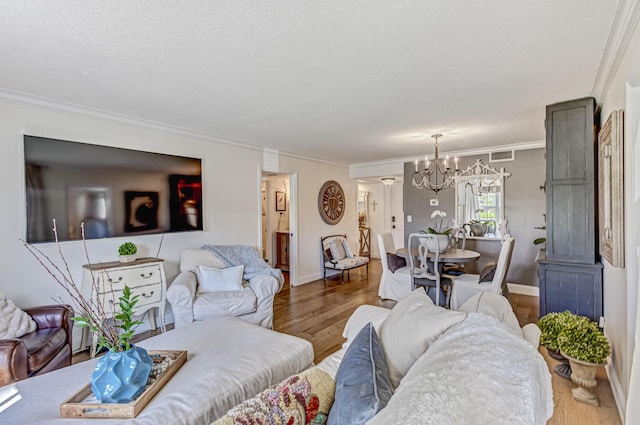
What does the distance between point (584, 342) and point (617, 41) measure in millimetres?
1895

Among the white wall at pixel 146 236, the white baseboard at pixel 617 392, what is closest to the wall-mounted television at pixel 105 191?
the white wall at pixel 146 236

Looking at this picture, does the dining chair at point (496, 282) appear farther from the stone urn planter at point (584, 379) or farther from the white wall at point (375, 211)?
the white wall at point (375, 211)

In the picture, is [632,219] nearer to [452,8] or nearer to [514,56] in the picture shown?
[514,56]

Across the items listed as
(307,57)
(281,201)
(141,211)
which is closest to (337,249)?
(281,201)

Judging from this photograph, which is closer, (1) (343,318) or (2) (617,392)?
(2) (617,392)

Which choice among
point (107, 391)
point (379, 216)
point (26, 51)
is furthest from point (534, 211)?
point (26, 51)

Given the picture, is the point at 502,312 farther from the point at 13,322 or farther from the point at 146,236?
the point at 146,236

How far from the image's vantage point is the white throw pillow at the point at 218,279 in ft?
10.7

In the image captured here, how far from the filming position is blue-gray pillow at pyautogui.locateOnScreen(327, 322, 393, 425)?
868 millimetres

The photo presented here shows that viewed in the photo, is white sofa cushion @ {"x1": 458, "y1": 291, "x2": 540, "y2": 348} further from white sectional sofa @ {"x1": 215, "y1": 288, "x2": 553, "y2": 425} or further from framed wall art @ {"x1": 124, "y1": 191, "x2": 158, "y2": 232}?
framed wall art @ {"x1": 124, "y1": 191, "x2": 158, "y2": 232}

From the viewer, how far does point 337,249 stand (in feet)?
18.9

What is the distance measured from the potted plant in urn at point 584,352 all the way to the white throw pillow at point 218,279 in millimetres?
2802

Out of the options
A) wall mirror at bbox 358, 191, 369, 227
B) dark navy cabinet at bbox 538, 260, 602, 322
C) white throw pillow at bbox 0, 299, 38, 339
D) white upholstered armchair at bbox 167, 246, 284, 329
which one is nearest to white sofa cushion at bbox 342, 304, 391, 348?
white upholstered armchair at bbox 167, 246, 284, 329

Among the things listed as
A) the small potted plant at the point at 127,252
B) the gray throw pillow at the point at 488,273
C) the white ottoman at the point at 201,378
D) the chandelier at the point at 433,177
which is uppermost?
the chandelier at the point at 433,177
